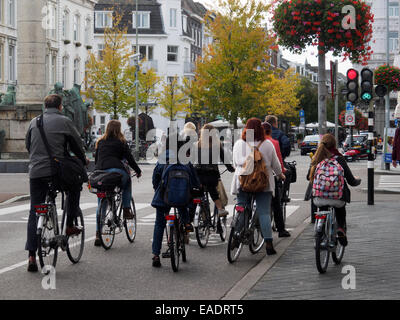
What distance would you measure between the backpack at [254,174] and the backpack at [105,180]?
1837 mm

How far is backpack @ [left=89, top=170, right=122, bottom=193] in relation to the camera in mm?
10344

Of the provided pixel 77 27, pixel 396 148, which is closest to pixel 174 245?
pixel 396 148

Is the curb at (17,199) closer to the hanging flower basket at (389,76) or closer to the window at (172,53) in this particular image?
the hanging flower basket at (389,76)

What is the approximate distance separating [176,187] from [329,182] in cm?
163

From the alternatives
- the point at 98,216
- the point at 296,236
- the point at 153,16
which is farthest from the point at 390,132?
the point at 153,16

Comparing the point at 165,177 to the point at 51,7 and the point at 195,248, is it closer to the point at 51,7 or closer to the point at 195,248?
the point at 195,248

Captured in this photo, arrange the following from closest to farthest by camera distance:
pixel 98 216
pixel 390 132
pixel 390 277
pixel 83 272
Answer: pixel 390 277, pixel 83 272, pixel 98 216, pixel 390 132

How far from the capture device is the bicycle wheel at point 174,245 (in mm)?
8586

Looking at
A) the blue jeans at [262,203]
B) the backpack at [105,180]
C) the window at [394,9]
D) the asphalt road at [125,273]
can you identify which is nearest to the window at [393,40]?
the window at [394,9]

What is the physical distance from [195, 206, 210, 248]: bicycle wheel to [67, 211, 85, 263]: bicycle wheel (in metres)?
1.69

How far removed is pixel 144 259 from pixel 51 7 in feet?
155

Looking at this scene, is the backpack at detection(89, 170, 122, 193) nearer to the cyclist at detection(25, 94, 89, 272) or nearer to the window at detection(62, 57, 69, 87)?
the cyclist at detection(25, 94, 89, 272)

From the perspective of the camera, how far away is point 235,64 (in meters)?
51.7

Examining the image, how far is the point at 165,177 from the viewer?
871cm
